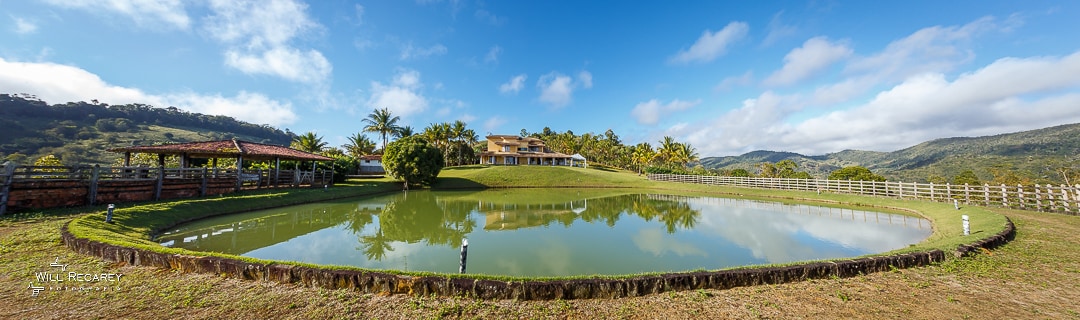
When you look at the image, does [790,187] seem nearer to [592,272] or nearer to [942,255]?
[942,255]

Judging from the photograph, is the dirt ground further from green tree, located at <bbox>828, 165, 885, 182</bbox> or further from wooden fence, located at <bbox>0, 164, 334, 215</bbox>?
green tree, located at <bbox>828, 165, 885, 182</bbox>

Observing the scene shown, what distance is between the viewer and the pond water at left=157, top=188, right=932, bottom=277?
8.01 meters

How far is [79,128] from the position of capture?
209 feet

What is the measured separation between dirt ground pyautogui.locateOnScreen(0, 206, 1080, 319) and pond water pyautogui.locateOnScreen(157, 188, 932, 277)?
2556mm

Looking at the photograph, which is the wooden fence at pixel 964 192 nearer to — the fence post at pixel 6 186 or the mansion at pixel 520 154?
the mansion at pixel 520 154

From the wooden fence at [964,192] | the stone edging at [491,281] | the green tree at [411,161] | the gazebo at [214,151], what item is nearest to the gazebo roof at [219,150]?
the gazebo at [214,151]

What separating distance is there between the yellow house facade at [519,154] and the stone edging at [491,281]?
49.3m

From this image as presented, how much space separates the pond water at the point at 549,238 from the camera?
8008mm

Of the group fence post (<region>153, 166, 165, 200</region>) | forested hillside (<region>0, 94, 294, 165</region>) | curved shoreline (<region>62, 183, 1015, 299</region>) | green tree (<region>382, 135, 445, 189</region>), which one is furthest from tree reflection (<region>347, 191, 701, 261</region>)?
forested hillside (<region>0, 94, 294, 165</region>)

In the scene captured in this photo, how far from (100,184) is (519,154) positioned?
44.4 metres

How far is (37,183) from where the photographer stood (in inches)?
444

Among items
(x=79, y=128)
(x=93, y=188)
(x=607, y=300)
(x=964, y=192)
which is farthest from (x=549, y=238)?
(x=79, y=128)

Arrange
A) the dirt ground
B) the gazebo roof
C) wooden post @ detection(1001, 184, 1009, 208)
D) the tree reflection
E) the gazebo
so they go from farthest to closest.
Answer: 1. the gazebo
2. the gazebo roof
3. wooden post @ detection(1001, 184, 1009, 208)
4. the tree reflection
5. the dirt ground

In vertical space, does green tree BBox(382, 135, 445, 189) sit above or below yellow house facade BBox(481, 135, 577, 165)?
below
